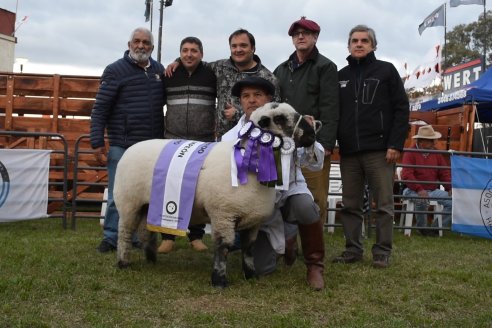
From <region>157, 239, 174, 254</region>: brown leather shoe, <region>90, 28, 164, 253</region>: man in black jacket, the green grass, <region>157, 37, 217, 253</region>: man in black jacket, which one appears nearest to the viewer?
the green grass

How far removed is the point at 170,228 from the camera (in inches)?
160

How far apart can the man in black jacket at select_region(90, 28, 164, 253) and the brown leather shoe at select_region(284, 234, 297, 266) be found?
1.65 metres

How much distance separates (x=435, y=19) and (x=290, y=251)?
71.7 ft

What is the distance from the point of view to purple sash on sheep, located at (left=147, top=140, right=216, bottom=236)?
397cm

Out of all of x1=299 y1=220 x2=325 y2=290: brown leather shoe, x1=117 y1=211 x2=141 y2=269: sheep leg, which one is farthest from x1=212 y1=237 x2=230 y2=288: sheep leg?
x1=117 y1=211 x2=141 y2=269: sheep leg

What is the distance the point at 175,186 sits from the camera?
400 cm

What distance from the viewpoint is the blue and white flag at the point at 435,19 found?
23156 mm

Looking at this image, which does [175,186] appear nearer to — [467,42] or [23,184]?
[23,184]

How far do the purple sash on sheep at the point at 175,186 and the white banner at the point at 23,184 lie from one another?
3580 millimetres

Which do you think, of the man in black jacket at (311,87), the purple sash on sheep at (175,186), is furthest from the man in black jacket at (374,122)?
the purple sash on sheep at (175,186)

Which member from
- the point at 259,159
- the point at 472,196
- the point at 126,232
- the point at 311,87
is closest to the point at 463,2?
the point at 472,196

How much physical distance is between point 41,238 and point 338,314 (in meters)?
4.06

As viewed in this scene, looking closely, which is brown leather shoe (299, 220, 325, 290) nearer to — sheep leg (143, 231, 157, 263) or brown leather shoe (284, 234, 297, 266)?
brown leather shoe (284, 234, 297, 266)

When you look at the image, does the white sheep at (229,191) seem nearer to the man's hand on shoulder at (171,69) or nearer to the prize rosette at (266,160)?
the prize rosette at (266,160)
